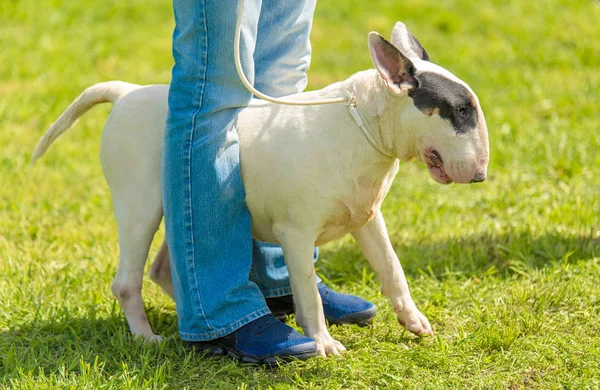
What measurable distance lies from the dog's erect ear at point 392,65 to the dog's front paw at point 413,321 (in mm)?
890

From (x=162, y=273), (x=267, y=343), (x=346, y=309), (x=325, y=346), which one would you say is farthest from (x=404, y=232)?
(x=267, y=343)

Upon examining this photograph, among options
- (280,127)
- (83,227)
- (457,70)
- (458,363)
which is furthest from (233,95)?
(457,70)

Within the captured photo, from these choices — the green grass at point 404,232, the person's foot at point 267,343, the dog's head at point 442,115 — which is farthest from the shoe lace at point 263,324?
the dog's head at point 442,115

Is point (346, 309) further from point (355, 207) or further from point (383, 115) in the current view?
point (383, 115)

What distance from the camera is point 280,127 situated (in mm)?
2990

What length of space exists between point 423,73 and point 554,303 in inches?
47.9

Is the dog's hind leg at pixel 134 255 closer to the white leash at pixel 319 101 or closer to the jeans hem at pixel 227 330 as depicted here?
the jeans hem at pixel 227 330

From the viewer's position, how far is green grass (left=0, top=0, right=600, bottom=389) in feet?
9.71

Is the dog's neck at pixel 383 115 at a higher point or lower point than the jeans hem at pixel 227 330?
higher

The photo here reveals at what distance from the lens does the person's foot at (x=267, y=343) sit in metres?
2.95

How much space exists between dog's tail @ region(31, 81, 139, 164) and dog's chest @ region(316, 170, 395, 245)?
0.97 m

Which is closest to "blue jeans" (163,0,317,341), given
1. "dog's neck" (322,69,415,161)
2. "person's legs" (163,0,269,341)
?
"person's legs" (163,0,269,341)

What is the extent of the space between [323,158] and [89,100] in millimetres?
1088

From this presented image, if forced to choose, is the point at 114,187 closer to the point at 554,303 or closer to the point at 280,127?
the point at 280,127
